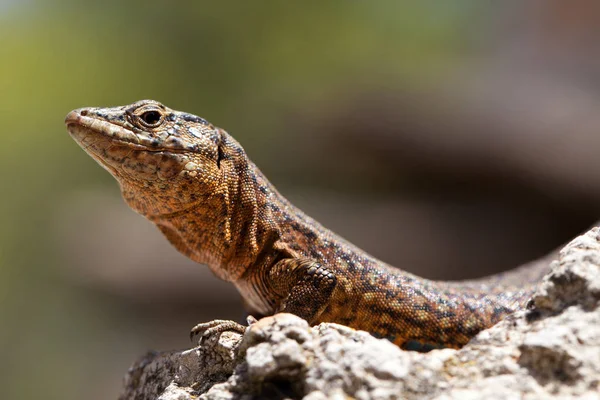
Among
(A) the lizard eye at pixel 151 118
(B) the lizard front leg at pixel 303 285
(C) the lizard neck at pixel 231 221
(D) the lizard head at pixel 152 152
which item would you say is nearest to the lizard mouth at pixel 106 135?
(D) the lizard head at pixel 152 152

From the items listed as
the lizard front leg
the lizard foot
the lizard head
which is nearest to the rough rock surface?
the lizard foot

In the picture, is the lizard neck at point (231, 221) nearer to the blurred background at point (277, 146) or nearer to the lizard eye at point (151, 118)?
the lizard eye at point (151, 118)

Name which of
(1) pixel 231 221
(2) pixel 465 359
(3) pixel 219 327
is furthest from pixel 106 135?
(2) pixel 465 359

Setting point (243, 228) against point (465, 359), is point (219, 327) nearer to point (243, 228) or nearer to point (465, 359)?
point (243, 228)

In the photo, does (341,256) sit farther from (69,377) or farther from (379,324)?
(69,377)

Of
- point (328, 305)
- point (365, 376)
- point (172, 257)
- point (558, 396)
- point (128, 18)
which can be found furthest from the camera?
point (128, 18)

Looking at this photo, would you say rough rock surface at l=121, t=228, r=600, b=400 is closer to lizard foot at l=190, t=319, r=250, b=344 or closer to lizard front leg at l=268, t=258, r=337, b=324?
lizard foot at l=190, t=319, r=250, b=344

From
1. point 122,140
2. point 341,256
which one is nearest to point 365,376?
point 341,256
